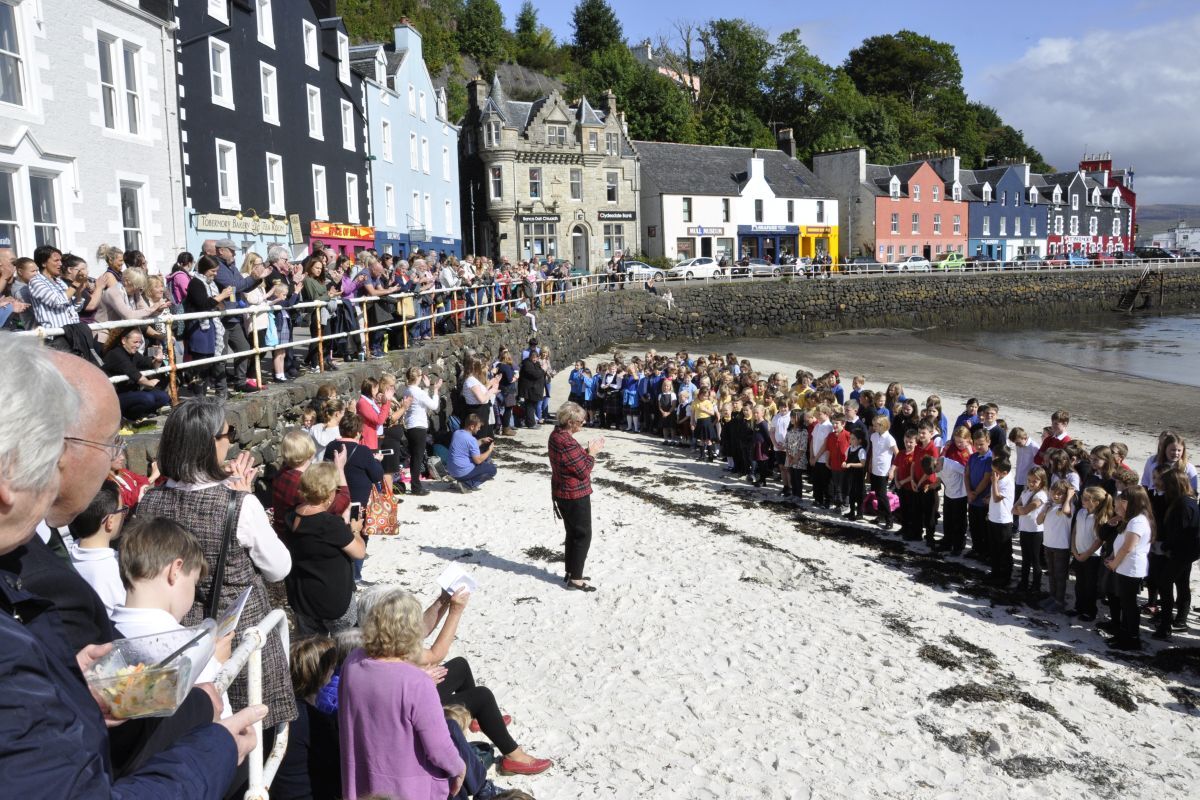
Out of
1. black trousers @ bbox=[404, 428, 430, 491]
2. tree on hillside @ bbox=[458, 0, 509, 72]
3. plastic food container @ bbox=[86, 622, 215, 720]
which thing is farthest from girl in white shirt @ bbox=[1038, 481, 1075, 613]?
tree on hillside @ bbox=[458, 0, 509, 72]

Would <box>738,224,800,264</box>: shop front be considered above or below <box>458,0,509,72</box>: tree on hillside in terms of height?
below

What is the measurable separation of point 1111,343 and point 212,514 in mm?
44395

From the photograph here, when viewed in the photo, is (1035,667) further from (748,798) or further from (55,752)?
(55,752)

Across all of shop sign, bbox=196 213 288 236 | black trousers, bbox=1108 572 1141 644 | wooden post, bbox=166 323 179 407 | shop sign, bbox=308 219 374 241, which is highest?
shop sign, bbox=308 219 374 241

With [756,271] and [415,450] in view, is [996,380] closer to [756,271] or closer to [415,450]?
[756,271]

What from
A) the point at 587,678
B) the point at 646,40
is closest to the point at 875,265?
the point at 646,40

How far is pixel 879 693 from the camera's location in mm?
6438

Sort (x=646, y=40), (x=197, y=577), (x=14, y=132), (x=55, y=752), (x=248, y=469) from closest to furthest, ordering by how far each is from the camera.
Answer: (x=55, y=752) < (x=197, y=577) < (x=248, y=469) < (x=14, y=132) < (x=646, y=40)

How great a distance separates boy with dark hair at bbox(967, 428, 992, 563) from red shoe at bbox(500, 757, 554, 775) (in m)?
6.32

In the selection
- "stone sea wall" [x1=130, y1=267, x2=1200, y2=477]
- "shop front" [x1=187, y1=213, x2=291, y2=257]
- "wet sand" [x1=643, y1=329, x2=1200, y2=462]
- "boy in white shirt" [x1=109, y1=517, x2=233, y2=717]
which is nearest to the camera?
"boy in white shirt" [x1=109, y1=517, x2=233, y2=717]

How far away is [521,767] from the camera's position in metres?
5.09

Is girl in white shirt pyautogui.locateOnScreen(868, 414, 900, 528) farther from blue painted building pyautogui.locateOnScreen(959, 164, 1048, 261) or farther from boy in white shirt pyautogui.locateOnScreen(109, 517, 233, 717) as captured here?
blue painted building pyautogui.locateOnScreen(959, 164, 1048, 261)

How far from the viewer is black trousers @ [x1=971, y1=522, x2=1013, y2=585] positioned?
→ 29.4ft

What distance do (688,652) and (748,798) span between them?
188cm
